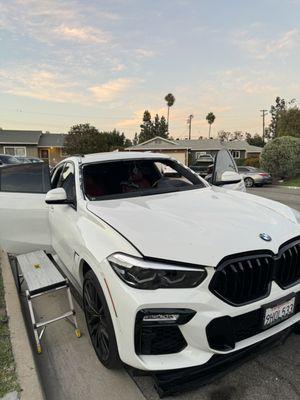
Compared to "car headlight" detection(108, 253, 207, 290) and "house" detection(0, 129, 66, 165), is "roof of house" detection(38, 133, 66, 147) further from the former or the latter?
"car headlight" detection(108, 253, 207, 290)

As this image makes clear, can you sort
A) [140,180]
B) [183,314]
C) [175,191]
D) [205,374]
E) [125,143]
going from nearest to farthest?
[183,314]
[205,374]
[175,191]
[140,180]
[125,143]

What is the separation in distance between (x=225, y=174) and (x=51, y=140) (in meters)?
51.7

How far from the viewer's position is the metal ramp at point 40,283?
11.0 ft

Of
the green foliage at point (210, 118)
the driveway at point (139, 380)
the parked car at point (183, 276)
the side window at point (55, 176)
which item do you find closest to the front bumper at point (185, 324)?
the parked car at point (183, 276)

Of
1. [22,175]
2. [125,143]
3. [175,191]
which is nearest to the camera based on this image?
[175,191]

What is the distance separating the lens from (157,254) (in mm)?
2393

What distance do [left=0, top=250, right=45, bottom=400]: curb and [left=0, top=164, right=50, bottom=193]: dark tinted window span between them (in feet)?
4.30

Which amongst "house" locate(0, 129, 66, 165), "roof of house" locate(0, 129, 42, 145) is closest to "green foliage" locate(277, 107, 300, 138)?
"house" locate(0, 129, 66, 165)

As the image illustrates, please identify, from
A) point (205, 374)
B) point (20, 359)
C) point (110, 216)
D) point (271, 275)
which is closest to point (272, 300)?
point (271, 275)

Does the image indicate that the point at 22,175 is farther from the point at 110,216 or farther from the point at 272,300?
the point at 272,300

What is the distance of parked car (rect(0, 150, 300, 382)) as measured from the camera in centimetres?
231

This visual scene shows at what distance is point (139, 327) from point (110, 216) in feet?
3.31

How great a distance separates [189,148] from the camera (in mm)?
50094

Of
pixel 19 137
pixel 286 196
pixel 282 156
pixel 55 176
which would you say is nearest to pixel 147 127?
pixel 19 137
